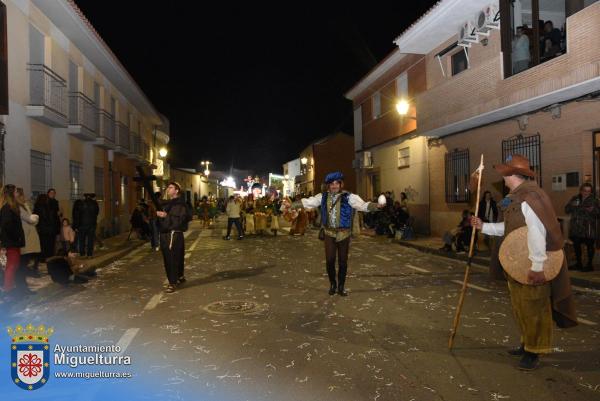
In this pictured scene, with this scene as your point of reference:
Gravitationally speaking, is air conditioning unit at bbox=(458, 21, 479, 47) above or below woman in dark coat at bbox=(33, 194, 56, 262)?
above

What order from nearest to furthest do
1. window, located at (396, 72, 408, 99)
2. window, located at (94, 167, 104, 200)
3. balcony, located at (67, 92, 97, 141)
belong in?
balcony, located at (67, 92, 97, 141) < window, located at (94, 167, 104, 200) < window, located at (396, 72, 408, 99)

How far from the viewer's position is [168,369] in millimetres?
4781

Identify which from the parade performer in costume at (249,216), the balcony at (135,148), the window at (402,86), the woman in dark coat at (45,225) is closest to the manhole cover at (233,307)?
the woman in dark coat at (45,225)

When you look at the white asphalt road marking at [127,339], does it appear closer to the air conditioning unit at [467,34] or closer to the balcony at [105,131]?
the air conditioning unit at [467,34]

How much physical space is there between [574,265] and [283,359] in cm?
811

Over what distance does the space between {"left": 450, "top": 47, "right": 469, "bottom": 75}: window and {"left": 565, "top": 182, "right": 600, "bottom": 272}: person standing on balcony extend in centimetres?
811

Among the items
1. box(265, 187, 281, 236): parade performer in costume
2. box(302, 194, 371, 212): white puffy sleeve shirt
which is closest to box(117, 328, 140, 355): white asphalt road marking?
box(302, 194, 371, 212): white puffy sleeve shirt

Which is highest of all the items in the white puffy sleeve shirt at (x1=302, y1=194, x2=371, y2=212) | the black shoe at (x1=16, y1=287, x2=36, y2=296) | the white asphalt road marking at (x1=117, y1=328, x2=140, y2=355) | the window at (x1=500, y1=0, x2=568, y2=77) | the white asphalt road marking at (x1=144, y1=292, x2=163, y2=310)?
the window at (x1=500, y1=0, x2=568, y2=77)

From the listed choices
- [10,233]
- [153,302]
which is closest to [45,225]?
[10,233]

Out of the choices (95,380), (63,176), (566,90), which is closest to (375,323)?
(95,380)

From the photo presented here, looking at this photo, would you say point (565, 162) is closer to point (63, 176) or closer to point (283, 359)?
point (283, 359)

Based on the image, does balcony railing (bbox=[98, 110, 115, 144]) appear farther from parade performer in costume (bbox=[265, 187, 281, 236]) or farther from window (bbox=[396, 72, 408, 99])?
window (bbox=[396, 72, 408, 99])

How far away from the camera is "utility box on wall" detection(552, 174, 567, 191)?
41.1 ft

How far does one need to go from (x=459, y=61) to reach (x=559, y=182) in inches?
267
